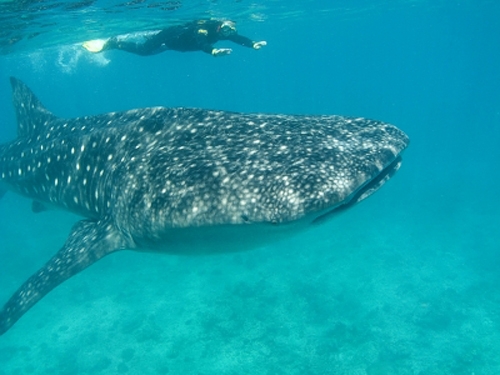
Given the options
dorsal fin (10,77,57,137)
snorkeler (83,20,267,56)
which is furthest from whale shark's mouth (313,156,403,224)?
snorkeler (83,20,267,56)

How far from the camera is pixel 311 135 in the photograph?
174 inches

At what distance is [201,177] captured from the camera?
4105mm

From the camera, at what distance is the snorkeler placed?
49.6 feet

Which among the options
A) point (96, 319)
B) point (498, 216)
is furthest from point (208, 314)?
point (498, 216)

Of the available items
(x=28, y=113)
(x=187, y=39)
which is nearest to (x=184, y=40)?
(x=187, y=39)

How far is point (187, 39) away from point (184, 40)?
0.68 ft

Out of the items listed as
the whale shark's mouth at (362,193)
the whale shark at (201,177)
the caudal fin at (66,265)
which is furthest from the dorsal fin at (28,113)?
the whale shark's mouth at (362,193)

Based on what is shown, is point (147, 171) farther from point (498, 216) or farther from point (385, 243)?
point (498, 216)

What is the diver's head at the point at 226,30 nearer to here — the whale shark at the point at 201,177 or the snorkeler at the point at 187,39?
the snorkeler at the point at 187,39

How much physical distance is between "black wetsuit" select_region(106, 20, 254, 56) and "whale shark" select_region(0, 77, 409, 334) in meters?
9.70

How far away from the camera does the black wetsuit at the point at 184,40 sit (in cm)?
1534

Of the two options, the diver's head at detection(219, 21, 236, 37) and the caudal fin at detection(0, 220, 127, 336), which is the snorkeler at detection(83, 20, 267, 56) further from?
the caudal fin at detection(0, 220, 127, 336)

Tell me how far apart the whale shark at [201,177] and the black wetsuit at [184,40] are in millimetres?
9705

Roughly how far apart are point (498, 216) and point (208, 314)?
18339mm
